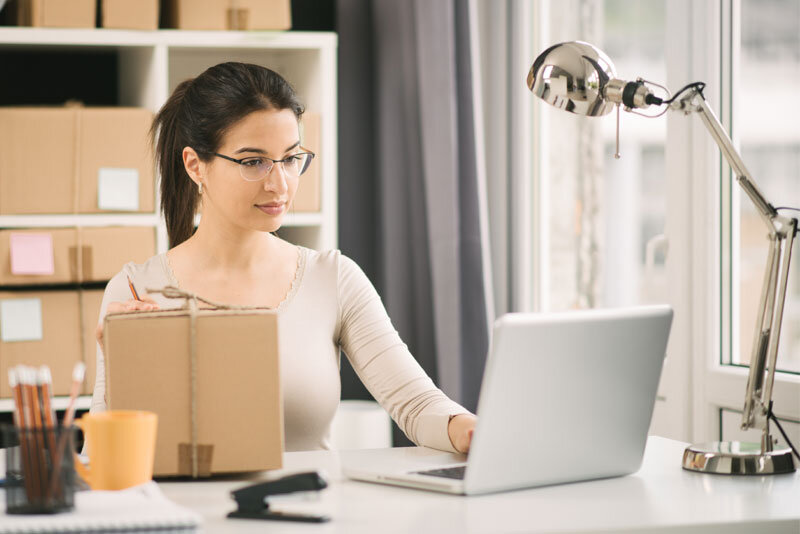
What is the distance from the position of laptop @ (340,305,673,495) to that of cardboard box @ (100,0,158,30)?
158 cm

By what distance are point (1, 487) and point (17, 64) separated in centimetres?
198

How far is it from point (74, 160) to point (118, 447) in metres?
1.50

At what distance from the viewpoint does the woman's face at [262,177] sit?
1675mm

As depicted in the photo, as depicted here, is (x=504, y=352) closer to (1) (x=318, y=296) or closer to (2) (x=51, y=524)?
(2) (x=51, y=524)

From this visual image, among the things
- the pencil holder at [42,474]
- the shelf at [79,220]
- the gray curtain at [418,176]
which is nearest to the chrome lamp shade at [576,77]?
the pencil holder at [42,474]

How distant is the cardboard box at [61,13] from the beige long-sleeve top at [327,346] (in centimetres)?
96

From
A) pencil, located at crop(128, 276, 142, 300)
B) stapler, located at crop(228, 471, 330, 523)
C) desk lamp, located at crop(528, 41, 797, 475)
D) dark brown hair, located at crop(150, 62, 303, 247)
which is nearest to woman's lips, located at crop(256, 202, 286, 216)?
dark brown hair, located at crop(150, 62, 303, 247)

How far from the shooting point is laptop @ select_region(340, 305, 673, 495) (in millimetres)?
1146

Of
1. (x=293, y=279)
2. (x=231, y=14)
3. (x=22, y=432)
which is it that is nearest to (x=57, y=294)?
(x=231, y=14)

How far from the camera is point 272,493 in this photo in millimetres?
1066

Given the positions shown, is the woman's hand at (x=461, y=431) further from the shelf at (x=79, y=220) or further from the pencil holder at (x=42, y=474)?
the shelf at (x=79, y=220)

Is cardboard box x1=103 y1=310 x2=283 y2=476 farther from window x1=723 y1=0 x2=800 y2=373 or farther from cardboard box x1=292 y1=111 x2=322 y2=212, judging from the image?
cardboard box x1=292 y1=111 x2=322 y2=212

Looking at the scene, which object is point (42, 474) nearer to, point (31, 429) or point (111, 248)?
point (31, 429)

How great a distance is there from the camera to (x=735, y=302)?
2.03m
